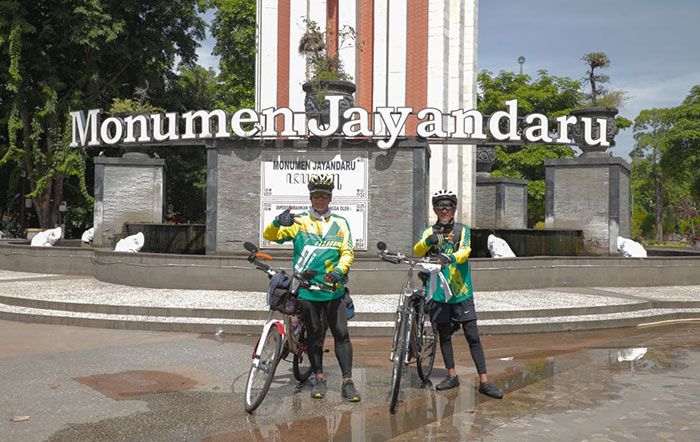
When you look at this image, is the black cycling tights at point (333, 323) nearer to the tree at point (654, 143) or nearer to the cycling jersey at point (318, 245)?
the cycling jersey at point (318, 245)

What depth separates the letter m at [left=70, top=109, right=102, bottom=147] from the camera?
1791cm

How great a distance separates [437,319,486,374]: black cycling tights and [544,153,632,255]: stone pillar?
1284 cm

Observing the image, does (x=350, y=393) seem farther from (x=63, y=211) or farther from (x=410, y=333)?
(x=63, y=211)

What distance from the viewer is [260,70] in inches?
1064

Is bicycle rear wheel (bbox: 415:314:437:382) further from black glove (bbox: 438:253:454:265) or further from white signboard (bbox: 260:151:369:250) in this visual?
white signboard (bbox: 260:151:369:250)

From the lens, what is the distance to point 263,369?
212 inches

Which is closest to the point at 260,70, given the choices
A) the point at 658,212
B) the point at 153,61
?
the point at 153,61

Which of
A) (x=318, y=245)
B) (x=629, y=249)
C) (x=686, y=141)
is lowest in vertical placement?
(x=629, y=249)

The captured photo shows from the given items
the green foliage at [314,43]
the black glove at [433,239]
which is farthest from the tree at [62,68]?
the black glove at [433,239]

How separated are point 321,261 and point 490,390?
6.38ft

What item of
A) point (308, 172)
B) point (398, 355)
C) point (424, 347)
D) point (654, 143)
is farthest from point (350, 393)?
point (654, 143)

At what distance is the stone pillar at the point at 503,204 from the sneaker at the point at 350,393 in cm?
2071

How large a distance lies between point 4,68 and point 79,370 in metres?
29.8

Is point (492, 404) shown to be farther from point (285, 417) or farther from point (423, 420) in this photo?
point (285, 417)
